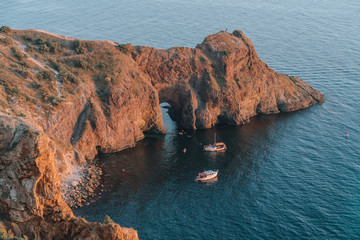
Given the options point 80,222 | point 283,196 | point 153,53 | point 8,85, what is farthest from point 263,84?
point 80,222

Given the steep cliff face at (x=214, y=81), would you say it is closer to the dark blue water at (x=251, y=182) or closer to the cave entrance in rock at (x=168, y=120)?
the cave entrance in rock at (x=168, y=120)

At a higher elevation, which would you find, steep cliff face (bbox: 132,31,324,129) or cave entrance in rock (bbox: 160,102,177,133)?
steep cliff face (bbox: 132,31,324,129)

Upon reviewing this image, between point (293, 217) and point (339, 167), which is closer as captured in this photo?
point (293, 217)

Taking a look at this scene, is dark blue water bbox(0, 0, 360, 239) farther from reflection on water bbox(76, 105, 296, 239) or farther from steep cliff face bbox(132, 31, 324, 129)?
steep cliff face bbox(132, 31, 324, 129)

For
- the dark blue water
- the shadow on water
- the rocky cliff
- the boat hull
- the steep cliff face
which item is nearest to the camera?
the rocky cliff

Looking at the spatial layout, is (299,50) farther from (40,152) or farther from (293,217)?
(40,152)

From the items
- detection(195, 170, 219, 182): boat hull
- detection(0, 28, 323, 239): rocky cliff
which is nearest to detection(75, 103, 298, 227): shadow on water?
detection(195, 170, 219, 182): boat hull

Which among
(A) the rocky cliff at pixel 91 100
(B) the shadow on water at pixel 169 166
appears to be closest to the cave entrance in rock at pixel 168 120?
(B) the shadow on water at pixel 169 166

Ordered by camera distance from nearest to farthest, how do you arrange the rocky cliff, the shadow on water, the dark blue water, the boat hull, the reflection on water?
the rocky cliff, the dark blue water, the reflection on water, the shadow on water, the boat hull
